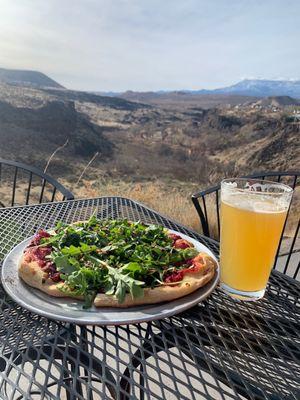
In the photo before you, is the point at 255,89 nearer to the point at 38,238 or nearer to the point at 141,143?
the point at 141,143

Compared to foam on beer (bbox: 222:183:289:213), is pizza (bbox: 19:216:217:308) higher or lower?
lower

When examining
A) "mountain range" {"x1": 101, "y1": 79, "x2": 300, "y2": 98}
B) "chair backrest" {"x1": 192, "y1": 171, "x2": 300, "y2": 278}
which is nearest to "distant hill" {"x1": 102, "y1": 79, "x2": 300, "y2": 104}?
"mountain range" {"x1": 101, "y1": 79, "x2": 300, "y2": 98}

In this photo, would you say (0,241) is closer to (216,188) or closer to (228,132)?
(216,188)

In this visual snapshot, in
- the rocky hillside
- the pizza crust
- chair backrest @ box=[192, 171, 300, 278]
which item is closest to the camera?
the pizza crust

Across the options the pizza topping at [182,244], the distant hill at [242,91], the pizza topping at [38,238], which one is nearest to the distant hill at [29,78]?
the distant hill at [242,91]

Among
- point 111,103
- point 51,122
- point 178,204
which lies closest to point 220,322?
point 178,204

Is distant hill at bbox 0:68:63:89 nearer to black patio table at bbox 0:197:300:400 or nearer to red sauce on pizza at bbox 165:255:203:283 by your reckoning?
red sauce on pizza at bbox 165:255:203:283

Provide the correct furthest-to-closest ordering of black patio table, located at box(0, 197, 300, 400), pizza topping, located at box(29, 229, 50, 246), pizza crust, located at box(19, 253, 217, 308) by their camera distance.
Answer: pizza topping, located at box(29, 229, 50, 246)
pizza crust, located at box(19, 253, 217, 308)
black patio table, located at box(0, 197, 300, 400)
